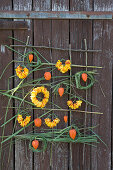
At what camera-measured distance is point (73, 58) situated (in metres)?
1.77

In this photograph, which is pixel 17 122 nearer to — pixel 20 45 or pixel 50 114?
pixel 50 114

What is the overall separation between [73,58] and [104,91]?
41 centimetres

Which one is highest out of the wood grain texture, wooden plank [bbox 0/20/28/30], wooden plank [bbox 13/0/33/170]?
the wood grain texture

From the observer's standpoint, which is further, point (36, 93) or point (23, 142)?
point (23, 142)

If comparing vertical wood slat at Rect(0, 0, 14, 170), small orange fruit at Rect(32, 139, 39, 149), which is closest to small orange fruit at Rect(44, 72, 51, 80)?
vertical wood slat at Rect(0, 0, 14, 170)

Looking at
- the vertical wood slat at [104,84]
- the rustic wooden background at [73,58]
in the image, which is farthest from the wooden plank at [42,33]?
the vertical wood slat at [104,84]

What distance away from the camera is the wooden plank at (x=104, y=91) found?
1781mm

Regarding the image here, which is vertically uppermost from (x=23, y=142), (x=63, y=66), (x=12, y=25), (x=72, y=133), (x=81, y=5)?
(x=81, y=5)

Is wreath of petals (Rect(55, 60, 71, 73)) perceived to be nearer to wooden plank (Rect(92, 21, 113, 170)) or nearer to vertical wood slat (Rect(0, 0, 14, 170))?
wooden plank (Rect(92, 21, 113, 170))

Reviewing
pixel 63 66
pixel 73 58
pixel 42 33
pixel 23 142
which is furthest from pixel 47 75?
pixel 23 142

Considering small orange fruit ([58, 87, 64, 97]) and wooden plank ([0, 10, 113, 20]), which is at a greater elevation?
wooden plank ([0, 10, 113, 20])

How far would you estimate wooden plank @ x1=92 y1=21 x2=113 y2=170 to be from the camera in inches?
70.1

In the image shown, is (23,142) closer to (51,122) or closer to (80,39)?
(51,122)

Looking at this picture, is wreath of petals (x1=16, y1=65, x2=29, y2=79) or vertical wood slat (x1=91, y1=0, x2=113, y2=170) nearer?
wreath of petals (x1=16, y1=65, x2=29, y2=79)
